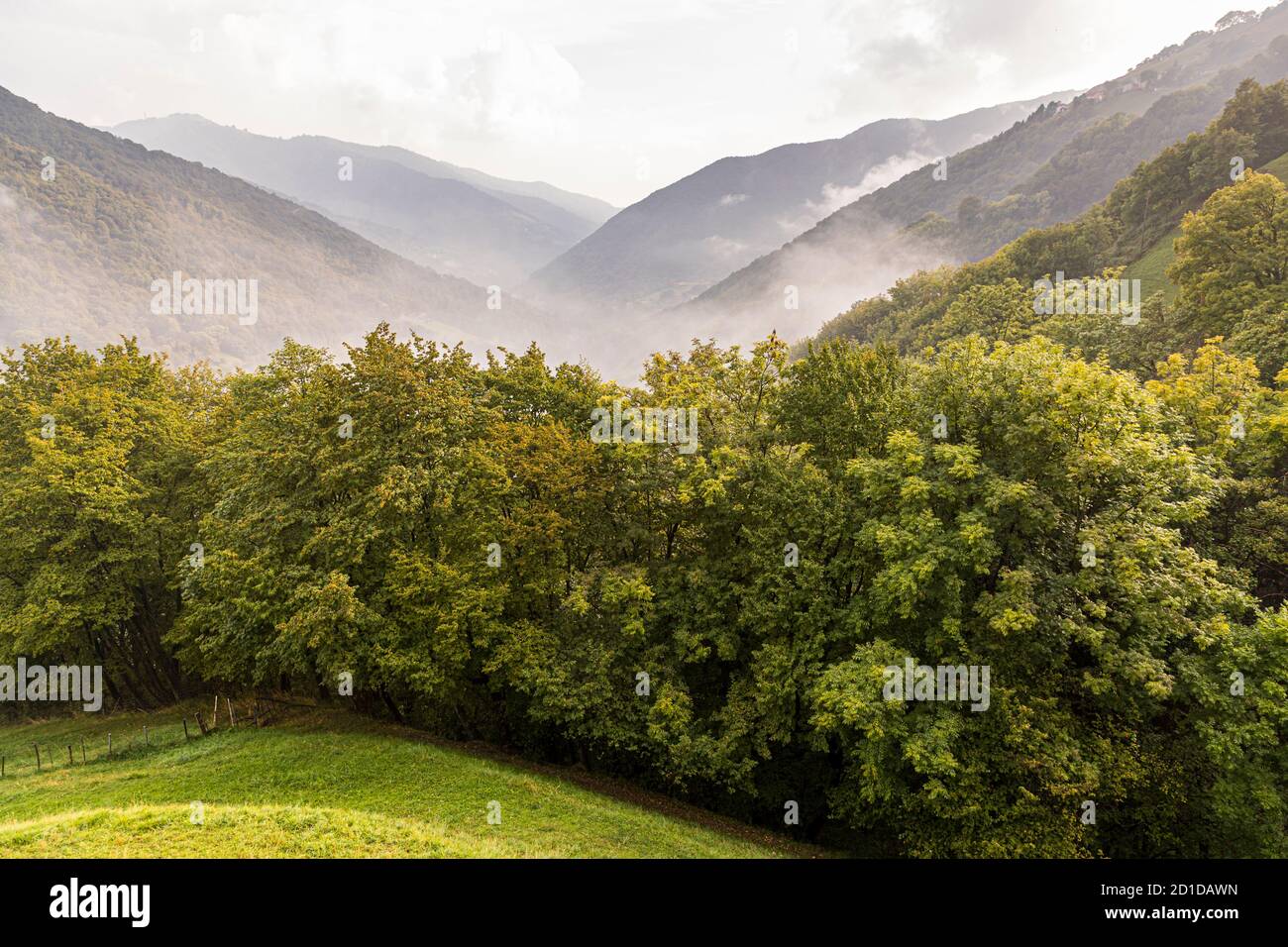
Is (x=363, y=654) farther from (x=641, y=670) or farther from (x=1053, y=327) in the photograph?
(x=1053, y=327)

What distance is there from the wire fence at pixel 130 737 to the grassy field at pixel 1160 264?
3374 inches

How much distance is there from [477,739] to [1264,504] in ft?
107

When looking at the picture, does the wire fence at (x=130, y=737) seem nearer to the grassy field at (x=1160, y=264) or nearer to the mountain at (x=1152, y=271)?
the mountain at (x=1152, y=271)

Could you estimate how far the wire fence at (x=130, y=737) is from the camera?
89.1ft

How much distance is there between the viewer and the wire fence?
2716cm

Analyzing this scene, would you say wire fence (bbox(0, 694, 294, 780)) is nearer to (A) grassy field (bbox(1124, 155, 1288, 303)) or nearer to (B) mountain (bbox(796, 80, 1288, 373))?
(B) mountain (bbox(796, 80, 1288, 373))

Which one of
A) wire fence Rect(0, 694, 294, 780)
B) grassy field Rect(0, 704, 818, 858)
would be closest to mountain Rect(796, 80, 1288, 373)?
grassy field Rect(0, 704, 818, 858)

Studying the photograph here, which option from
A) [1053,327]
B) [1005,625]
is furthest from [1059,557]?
[1053,327]

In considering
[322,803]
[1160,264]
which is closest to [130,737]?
Answer: [322,803]

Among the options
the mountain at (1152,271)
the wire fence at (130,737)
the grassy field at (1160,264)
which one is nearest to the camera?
the wire fence at (130,737)

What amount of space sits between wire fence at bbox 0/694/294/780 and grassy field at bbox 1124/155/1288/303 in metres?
85.7

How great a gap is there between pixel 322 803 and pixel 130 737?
57.5ft

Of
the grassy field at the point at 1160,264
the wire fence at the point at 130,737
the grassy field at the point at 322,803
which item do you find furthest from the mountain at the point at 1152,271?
the wire fence at the point at 130,737

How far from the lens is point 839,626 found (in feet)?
76.8
